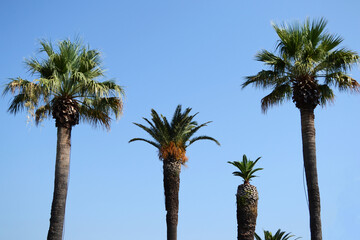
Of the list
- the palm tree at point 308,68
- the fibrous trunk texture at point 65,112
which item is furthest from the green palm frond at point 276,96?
the fibrous trunk texture at point 65,112

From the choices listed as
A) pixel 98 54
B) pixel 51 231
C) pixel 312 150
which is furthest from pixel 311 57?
pixel 51 231

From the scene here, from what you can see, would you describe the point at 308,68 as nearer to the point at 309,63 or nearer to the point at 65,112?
the point at 309,63

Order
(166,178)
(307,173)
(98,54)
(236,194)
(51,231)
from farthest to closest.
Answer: (166,178)
(236,194)
(98,54)
(307,173)
(51,231)

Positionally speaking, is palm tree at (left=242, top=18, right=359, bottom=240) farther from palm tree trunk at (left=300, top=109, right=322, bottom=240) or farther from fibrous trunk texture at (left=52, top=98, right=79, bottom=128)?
fibrous trunk texture at (left=52, top=98, right=79, bottom=128)

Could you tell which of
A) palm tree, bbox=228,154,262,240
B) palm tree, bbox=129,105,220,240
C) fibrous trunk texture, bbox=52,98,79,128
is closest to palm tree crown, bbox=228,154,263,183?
palm tree, bbox=228,154,262,240

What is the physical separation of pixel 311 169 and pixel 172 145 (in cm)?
1077

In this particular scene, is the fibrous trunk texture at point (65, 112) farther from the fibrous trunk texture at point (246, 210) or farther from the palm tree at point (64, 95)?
the fibrous trunk texture at point (246, 210)

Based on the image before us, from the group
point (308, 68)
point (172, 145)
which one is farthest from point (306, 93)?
point (172, 145)

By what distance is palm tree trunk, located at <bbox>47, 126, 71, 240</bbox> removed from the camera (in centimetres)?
2197

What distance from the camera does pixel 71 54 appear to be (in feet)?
80.7

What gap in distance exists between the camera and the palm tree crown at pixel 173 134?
1266 inches

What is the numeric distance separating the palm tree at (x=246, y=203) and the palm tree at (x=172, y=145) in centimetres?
442

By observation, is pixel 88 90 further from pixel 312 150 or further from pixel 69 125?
pixel 312 150

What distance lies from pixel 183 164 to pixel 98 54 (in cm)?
1009
